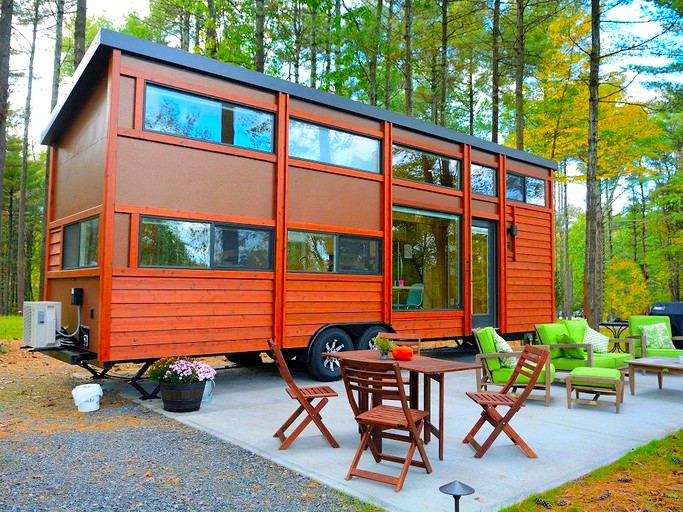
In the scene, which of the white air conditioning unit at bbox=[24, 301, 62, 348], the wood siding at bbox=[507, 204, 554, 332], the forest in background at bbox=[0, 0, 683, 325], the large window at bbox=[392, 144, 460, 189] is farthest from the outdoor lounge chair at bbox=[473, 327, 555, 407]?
the forest in background at bbox=[0, 0, 683, 325]

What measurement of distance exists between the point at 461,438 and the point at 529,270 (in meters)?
6.93

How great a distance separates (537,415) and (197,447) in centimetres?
337

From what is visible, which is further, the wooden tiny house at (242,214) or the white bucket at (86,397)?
the wooden tiny house at (242,214)

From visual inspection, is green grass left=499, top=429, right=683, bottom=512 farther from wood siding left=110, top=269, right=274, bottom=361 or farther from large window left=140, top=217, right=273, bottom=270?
large window left=140, top=217, right=273, bottom=270

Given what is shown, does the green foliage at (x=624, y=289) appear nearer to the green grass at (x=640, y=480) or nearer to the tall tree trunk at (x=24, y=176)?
the green grass at (x=640, y=480)

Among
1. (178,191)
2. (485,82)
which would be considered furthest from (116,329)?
(485,82)

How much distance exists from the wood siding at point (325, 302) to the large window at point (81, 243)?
7.81 ft

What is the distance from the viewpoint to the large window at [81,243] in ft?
20.6

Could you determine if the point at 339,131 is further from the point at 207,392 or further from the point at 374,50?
the point at 374,50

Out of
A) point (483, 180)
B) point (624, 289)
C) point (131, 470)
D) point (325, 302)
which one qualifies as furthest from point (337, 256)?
point (624, 289)

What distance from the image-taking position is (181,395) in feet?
18.0

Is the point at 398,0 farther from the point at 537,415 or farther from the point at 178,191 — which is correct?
the point at 537,415

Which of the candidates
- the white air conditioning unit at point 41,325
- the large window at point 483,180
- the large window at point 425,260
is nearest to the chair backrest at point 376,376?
the white air conditioning unit at point 41,325

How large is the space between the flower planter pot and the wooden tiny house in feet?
1.99
